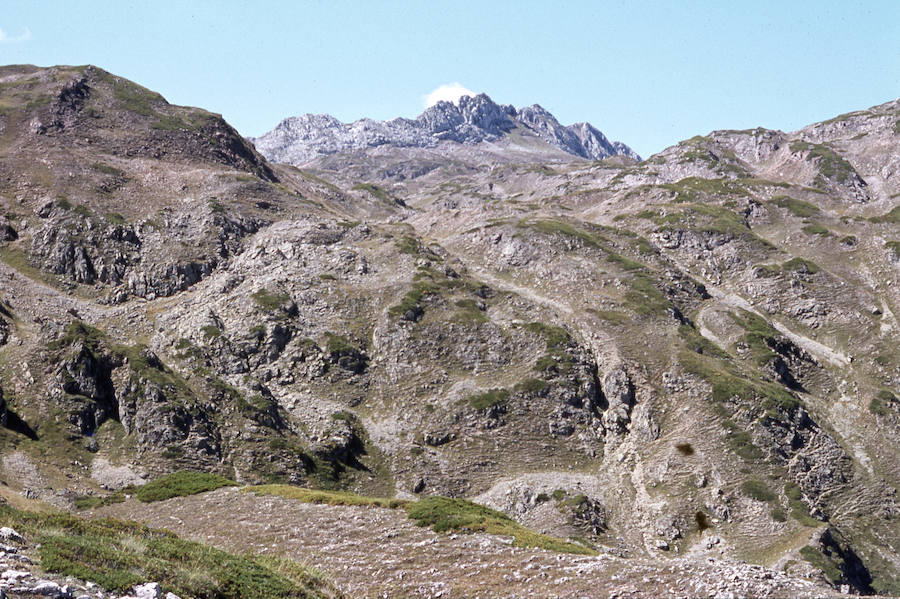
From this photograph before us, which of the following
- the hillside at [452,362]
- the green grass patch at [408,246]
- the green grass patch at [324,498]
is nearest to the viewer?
the green grass patch at [324,498]

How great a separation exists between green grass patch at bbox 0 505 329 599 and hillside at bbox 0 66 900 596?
5.87m

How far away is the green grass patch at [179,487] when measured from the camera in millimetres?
48422

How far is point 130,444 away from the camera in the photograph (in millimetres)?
82250

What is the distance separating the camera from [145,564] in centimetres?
1912

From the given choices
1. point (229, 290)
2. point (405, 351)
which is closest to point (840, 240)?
point (405, 351)

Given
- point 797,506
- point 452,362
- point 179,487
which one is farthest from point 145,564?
point 452,362

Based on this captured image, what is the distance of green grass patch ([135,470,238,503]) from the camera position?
159 feet

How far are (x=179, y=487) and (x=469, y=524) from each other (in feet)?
96.3

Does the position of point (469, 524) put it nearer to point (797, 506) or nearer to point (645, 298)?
point (797, 506)

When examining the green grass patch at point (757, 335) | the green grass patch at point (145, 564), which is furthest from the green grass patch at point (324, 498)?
the green grass patch at point (757, 335)

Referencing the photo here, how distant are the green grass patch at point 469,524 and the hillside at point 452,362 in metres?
1.61

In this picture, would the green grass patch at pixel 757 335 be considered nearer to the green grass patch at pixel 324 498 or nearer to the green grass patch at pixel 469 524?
the green grass patch at pixel 469 524

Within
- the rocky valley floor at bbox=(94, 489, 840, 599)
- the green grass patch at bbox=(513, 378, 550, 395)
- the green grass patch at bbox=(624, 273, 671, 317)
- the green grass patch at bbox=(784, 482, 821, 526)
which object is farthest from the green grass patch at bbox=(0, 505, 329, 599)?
the green grass patch at bbox=(624, 273, 671, 317)

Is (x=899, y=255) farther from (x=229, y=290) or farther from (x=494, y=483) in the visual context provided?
(x=229, y=290)
